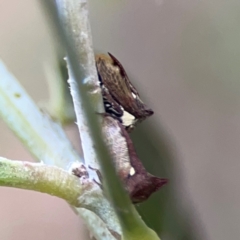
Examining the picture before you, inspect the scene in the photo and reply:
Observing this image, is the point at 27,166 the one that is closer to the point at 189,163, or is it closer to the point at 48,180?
the point at 48,180

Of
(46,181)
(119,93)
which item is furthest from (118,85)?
(46,181)

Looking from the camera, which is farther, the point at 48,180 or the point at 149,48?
the point at 149,48

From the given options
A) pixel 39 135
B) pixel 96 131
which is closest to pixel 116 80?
pixel 39 135

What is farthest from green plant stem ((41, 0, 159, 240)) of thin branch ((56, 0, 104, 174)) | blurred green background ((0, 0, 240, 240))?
blurred green background ((0, 0, 240, 240))

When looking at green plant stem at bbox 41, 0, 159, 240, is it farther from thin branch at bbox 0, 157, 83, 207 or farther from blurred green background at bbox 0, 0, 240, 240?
blurred green background at bbox 0, 0, 240, 240

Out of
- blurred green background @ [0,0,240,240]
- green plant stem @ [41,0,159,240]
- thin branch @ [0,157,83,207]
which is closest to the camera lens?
green plant stem @ [41,0,159,240]

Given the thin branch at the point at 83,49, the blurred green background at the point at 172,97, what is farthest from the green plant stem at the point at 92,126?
the blurred green background at the point at 172,97
